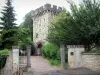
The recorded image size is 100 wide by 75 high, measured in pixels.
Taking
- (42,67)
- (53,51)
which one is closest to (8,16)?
(53,51)

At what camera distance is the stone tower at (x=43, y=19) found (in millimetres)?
33875

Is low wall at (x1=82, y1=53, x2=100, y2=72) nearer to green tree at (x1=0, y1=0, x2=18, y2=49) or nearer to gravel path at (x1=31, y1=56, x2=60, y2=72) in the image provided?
gravel path at (x1=31, y1=56, x2=60, y2=72)

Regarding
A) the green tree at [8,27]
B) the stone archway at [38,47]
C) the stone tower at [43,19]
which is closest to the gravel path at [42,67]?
the green tree at [8,27]

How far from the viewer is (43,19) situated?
3547cm

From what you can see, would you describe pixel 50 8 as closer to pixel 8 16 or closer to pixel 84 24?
pixel 8 16

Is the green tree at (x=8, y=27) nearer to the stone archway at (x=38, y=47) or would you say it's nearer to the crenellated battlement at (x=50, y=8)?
the crenellated battlement at (x=50, y=8)

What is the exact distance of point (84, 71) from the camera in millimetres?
13172

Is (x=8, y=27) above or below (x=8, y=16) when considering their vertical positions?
below

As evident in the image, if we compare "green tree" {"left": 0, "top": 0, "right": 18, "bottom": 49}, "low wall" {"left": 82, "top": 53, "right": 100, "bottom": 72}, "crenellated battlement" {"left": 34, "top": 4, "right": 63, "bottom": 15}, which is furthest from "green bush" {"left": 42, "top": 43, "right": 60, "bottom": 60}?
"low wall" {"left": 82, "top": 53, "right": 100, "bottom": 72}

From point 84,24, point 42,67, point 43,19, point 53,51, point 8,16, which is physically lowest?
point 42,67

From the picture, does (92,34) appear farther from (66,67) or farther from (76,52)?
(66,67)

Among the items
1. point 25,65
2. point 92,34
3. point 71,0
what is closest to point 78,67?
point 92,34

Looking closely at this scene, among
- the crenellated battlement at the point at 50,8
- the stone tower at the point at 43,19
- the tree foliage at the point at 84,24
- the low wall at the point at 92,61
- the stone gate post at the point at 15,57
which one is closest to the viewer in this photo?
the low wall at the point at 92,61

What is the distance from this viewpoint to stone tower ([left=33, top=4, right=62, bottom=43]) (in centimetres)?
3388
